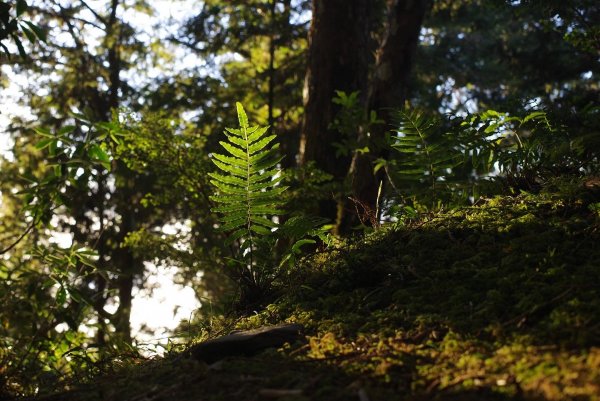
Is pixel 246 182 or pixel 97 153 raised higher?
pixel 97 153

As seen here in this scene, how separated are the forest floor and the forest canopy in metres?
0.22

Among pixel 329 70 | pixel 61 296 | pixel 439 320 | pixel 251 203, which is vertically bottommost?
pixel 439 320

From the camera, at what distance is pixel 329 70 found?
6359 millimetres

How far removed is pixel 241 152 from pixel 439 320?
4.89 feet

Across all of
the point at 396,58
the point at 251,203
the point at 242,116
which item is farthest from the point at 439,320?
the point at 396,58

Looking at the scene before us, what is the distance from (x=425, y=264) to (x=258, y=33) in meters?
10.0

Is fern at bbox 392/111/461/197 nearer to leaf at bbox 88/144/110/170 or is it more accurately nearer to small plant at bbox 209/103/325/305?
small plant at bbox 209/103/325/305

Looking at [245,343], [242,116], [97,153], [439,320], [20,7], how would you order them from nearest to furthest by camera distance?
[439,320]
[245,343]
[97,153]
[242,116]
[20,7]

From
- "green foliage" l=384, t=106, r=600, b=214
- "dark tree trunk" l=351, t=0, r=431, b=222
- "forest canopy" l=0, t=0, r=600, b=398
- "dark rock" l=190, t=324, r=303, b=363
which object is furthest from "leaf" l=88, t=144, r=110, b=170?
"dark tree trunk" l=351, t=0, r=431, b=222

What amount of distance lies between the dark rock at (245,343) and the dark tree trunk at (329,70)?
13.2 ft

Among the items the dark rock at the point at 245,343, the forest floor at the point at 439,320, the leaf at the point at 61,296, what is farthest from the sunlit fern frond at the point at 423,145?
the leaf at the point at 61,296

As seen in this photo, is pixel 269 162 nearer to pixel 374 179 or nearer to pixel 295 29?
→ pixel 374 179

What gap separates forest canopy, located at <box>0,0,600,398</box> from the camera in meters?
3.09

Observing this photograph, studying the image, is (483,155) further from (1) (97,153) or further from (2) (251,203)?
(1) (97,153)
